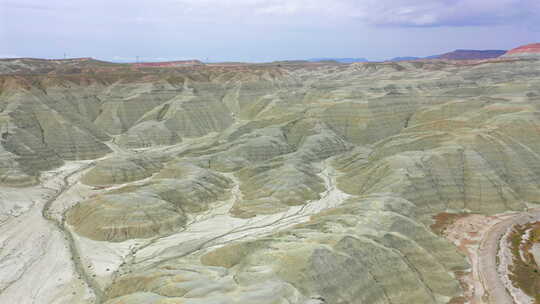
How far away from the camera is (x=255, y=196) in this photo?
229 feet

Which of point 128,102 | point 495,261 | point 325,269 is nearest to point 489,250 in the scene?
point 495,261

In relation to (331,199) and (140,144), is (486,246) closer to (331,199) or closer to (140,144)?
(331,199)

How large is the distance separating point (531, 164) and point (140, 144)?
96.4 metres

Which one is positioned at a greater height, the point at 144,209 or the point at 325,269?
the point at 325,269

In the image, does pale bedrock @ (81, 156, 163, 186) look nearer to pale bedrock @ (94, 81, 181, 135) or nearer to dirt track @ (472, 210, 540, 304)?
pale bedrock @ (94, 81, 181, 135)

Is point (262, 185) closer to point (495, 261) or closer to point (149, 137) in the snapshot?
point (495, 261)

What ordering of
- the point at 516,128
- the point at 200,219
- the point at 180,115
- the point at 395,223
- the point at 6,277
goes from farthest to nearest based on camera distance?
1. the point at 180,115
2. the point at 516,128
3. the point at 200,219
4. the point at 395,223
5. the point at 6,277

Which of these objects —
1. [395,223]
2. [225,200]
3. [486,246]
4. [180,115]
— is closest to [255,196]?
[225,200]

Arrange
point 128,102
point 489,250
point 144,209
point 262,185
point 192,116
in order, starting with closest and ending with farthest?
point 489,250, point 144,209, point 262,185, point 192,116, point 128,102

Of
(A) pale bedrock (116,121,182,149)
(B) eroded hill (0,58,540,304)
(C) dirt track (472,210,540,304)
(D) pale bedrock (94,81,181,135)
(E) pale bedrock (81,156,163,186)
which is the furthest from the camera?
(D) pale bedrock (94,81,181,135)

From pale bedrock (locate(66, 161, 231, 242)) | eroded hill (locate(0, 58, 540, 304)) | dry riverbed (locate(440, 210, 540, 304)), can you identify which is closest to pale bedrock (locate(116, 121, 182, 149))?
eroded hill (locate(0, 58, 540, 304))

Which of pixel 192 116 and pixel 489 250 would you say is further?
pixel 192 116

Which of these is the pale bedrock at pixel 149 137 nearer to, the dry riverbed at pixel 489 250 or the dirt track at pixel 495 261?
the dry riverbed at pixel 489 250

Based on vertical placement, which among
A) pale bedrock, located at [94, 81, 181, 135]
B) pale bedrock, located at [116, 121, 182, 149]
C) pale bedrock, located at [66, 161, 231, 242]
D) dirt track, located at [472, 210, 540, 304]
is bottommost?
dirt track, located at [472, 210, 540, 304]
